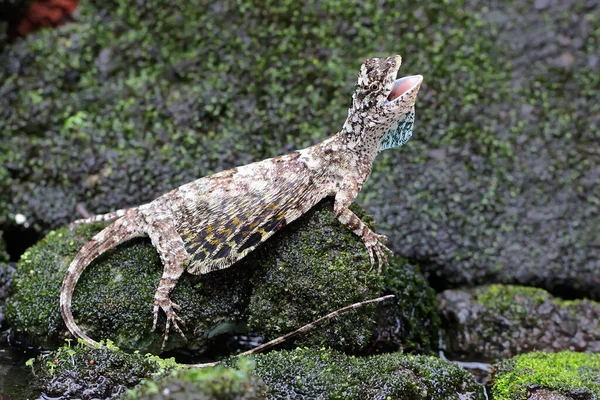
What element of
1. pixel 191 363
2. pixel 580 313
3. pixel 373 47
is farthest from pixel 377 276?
pixel 373 47

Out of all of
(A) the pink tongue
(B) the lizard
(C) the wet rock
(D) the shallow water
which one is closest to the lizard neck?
(B) the lizard

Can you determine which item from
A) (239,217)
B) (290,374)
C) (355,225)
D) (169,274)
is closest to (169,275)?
(169,274)

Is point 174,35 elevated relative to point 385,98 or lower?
elevated

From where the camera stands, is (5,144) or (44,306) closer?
(44,306)

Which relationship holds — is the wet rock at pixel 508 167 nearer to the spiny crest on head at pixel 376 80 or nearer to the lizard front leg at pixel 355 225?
the lizard front leg at pixel 355 225

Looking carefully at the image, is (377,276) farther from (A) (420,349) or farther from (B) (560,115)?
A: (B) (560,115)

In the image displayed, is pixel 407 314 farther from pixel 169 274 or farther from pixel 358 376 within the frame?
pixel 169 274

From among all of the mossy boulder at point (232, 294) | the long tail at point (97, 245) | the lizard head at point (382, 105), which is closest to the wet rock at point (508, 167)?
the mossy boulder at point (232, 294)
